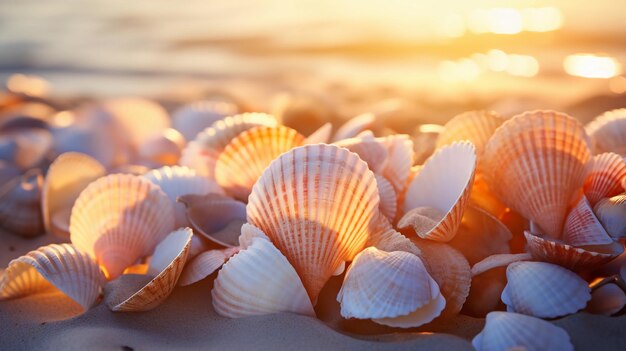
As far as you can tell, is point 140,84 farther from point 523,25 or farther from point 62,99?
point 523,25

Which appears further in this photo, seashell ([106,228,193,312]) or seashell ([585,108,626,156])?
seashell ([585,108,626,156])

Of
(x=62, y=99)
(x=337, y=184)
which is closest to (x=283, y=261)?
(x=337, y=184)

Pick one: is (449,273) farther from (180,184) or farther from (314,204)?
(180,184)

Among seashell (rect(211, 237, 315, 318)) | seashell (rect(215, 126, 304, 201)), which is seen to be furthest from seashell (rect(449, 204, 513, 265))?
seashell (rect(215, 126, 304, 201))

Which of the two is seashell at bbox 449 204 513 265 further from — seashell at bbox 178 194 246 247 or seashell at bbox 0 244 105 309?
seashell at bbox 0 244 105 309

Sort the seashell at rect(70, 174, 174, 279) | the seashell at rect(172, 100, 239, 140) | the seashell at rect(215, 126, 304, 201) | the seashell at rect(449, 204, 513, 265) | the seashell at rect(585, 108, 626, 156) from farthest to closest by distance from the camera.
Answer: the seashell at rect(172, 100, 239, 140)
the seashell at rect(585, 108, 626, 156)
the seashell at rect(215, 126, 304, 201)
the seashell at rect(70, 174, 174, 279)
the seashell at rect(449, 204, 513, 265)

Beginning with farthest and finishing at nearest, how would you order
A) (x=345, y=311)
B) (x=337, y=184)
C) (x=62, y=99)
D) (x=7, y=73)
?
(x=7, y=73) → (x=62, y=99) → (x=337, y=184) → (x=345, y=311)
